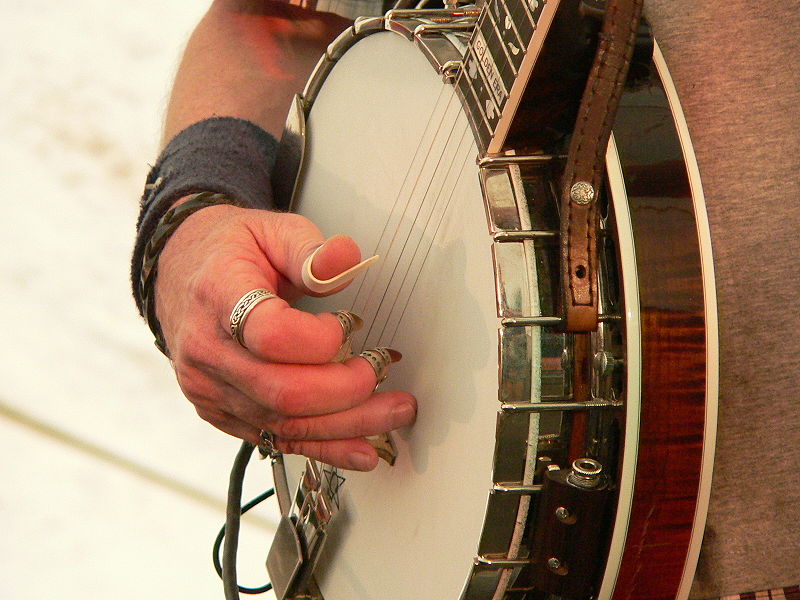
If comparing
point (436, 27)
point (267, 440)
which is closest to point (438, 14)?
point (436, 27)

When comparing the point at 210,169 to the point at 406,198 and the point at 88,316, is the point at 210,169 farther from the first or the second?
the point at 88,316

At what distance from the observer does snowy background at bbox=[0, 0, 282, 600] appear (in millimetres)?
1819

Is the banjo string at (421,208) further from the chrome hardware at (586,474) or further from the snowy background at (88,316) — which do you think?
the snowy background at (88,316)

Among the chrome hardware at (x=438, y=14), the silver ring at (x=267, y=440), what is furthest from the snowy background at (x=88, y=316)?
the chrome hardware at (x=438, y=14)

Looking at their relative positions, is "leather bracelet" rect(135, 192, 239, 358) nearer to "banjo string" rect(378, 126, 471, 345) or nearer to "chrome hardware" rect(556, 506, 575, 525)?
"banjo string" rect(378, 126, 471, 345)

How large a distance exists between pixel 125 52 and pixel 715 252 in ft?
6.25

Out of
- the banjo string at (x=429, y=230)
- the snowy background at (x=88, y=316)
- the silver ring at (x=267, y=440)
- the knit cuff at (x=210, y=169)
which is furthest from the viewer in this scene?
the snowy background at (x=88, y=316)

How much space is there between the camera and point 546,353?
Result: 1.67 feet

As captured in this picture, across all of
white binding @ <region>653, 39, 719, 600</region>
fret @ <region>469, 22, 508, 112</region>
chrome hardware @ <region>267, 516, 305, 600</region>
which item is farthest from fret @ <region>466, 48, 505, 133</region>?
chrome hardware @ <region>267, 516, 305, 600</region>

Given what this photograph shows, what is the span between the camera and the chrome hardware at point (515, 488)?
0.52 meters

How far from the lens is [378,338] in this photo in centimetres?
72

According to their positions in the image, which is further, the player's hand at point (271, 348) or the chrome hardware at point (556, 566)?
the player's hand at point (271, 348)

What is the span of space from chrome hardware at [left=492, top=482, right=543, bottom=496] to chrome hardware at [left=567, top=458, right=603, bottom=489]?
0.02 meters

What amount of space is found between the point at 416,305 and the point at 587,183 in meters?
0.19
